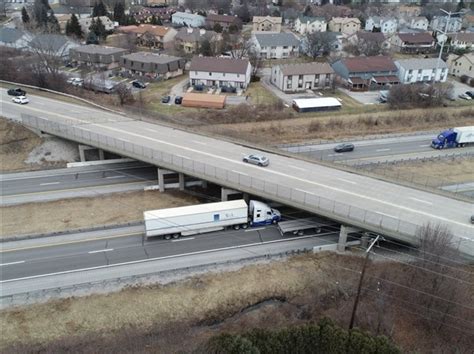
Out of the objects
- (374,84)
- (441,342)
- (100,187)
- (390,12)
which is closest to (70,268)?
(100,187)

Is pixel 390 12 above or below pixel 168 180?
above

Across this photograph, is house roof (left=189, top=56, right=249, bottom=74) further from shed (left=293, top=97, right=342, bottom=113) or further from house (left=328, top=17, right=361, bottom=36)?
house (left=328, top=17, right=361, bottom=36)

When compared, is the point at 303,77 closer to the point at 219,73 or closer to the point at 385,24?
the point at 219,73

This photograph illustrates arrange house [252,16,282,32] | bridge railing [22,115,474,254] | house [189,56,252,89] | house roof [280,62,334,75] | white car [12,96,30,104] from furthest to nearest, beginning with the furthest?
house [252,16,282,32], house [189,56,252,89], house roof [280,62,334,75], white car [12,96,30,104], bridge railing [22,115,474,254]

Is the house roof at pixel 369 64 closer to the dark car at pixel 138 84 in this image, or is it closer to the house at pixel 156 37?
the dark car at pixel 138 84

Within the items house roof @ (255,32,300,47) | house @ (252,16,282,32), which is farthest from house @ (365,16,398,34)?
house roof @ (255,32,300,47)

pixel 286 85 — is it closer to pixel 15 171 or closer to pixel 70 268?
pixel 15 171
